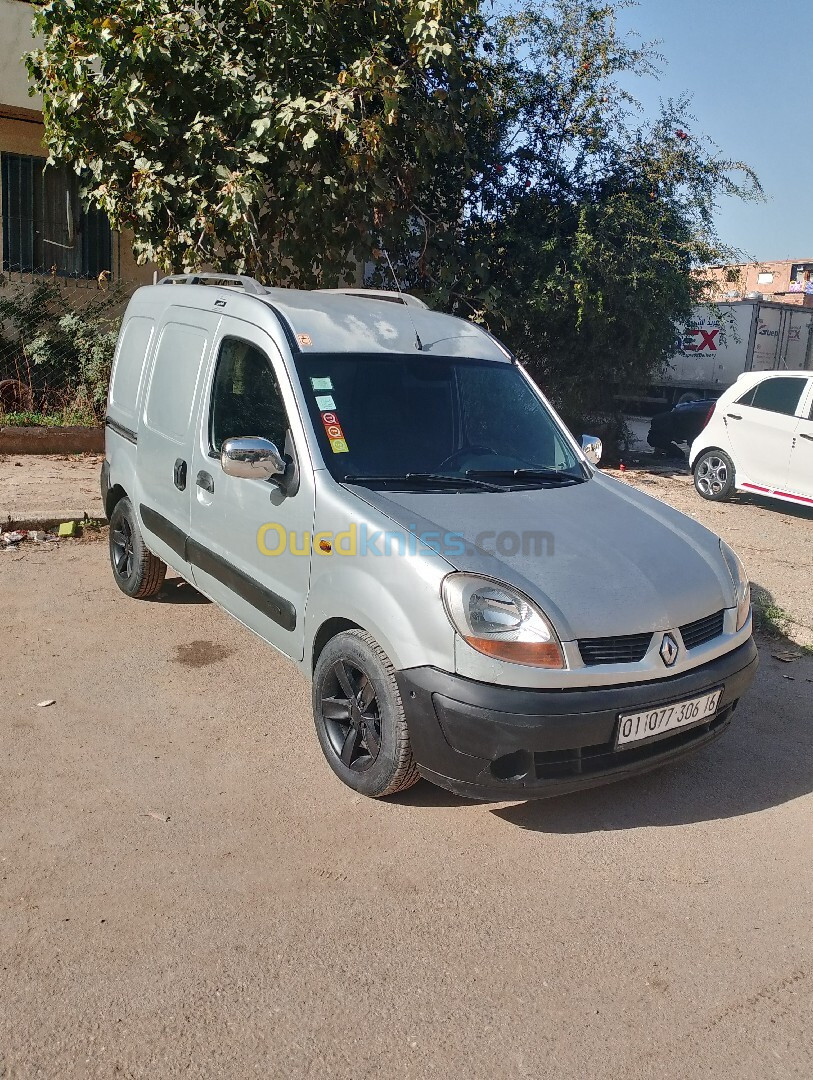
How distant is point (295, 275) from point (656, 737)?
26.8 ft

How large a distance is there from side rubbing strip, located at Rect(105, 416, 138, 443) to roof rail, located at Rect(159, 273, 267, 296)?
3.09ft

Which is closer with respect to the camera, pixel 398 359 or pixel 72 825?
pixel 72 825

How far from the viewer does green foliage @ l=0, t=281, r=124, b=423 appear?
1109 cm

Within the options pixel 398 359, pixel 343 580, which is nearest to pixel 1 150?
pixel 398 359

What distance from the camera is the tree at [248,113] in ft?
28.2

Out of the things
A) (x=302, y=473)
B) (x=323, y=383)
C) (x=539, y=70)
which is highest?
(x=539, y=70)

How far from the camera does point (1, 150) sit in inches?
467

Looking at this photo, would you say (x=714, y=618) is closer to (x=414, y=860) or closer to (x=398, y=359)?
(x=414, y=860)

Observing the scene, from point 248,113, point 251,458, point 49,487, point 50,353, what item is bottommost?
point 49,487

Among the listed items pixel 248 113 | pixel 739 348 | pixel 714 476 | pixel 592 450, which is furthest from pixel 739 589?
pixel 739 348

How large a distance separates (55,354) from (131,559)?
6365mm

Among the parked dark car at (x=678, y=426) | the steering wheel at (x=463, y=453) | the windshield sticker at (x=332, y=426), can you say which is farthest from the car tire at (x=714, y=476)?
the windshield sticker at (x=332, y=426)

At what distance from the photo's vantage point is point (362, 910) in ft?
9.99

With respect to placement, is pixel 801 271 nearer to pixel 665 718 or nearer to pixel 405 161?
pixel 405 161
